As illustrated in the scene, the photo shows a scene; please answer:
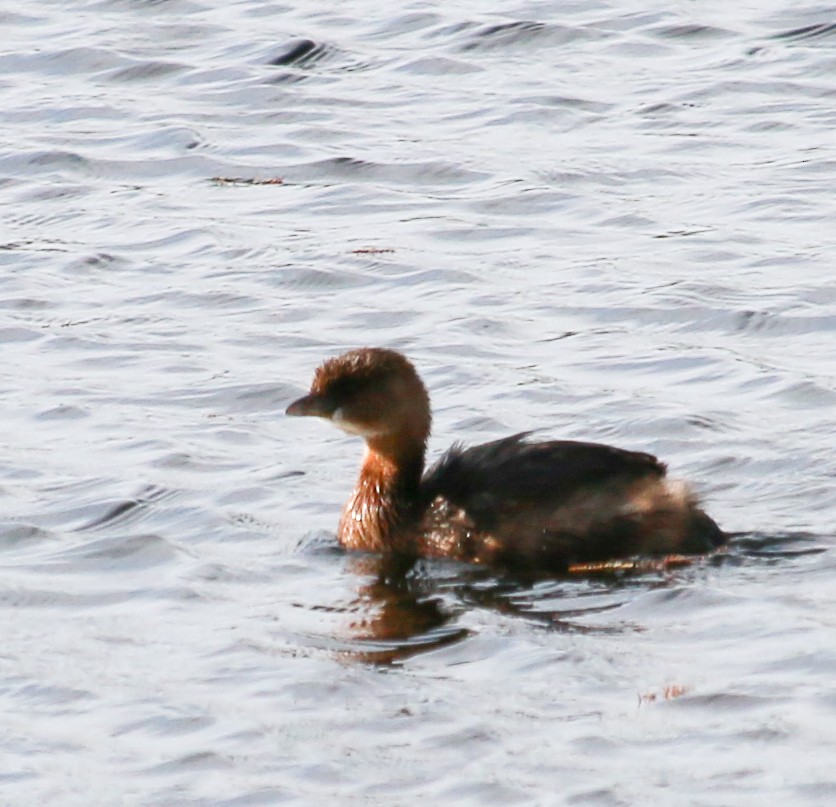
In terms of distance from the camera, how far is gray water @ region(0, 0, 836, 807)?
662 cm

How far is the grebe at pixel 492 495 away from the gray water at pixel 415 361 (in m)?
0.17

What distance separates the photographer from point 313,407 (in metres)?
8.71

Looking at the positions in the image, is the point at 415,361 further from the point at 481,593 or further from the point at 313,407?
the point at 481,593

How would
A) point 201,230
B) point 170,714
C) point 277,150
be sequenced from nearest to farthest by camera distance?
point 170,714, point 201,230, point 277,150

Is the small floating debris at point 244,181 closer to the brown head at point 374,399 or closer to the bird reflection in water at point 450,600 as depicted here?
the brown head at point 374,399

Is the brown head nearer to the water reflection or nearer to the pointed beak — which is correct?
the pointed beak

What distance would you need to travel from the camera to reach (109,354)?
35.0ft

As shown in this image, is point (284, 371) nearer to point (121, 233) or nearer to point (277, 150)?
point (121, 233)

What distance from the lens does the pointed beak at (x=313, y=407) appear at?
8681 millimetres

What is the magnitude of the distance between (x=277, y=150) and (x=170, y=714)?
7605mm

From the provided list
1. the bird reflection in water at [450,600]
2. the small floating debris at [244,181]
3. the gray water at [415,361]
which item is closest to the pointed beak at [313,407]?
the gray water at [415,361]

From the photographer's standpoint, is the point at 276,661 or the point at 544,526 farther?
the point at 544,526

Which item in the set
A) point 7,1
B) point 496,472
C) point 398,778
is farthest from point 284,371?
point 7,1

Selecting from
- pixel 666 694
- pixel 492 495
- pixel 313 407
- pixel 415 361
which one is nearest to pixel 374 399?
pixel 313 407
